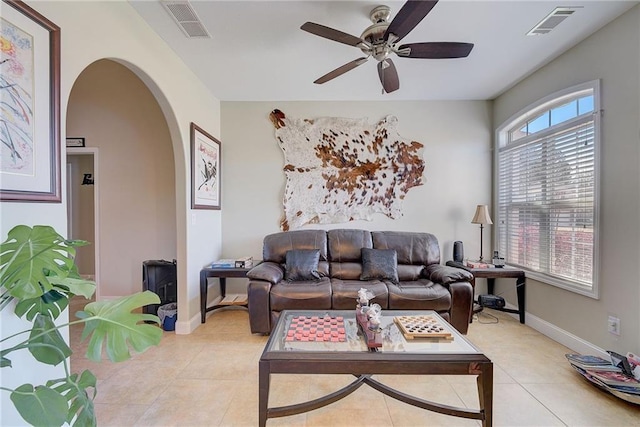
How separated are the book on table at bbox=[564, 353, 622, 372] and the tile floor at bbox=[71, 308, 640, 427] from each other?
0.32 feet

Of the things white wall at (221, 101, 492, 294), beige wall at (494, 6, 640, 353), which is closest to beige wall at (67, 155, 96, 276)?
white wall at (221, 101, 492, 294)

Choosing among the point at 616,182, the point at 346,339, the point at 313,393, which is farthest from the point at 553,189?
the point at 313,393

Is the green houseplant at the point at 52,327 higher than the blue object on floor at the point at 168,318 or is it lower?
higher

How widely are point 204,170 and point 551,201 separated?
12.3 ft

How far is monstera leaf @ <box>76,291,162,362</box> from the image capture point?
929mm

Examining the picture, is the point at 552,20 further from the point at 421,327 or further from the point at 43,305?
the point at 43,305

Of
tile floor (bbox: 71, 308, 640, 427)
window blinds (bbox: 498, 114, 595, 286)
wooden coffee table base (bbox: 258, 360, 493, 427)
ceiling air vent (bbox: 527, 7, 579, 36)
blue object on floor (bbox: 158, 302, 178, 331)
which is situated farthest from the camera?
blue object on floor (bbox: 158, 302, 178, 331)

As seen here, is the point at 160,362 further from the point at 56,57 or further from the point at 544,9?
the point at 544,9

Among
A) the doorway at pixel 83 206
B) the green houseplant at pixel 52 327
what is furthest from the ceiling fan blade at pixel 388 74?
the doorway at pixel 83 206

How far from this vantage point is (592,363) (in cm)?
214

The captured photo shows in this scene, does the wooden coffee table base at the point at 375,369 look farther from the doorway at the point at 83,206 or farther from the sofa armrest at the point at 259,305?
the doorway at the point at 83,206

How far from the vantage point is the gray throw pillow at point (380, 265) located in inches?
122

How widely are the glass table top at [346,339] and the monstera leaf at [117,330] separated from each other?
2.62 feet

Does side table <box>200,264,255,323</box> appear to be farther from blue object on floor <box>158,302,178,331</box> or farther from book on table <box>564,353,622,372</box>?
book on table <box>564,353,622,372</box>
